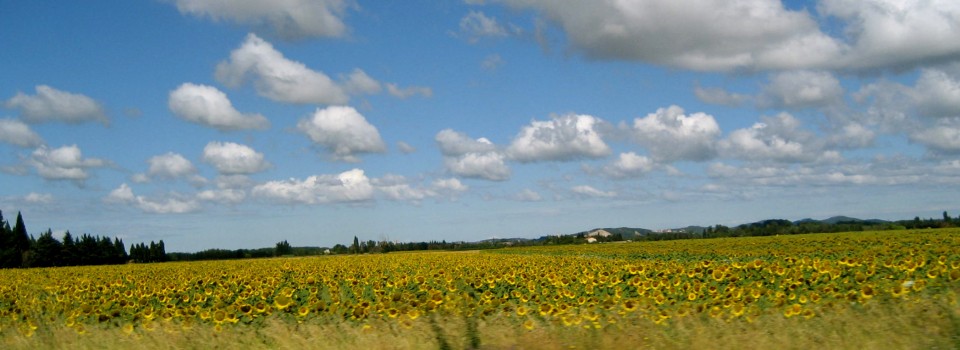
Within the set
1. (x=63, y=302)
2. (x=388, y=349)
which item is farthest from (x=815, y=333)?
(x=63, y=302)

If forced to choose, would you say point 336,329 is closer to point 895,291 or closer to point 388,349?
point 388,349

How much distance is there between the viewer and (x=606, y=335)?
10.2m

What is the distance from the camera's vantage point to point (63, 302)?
17797 millimetres

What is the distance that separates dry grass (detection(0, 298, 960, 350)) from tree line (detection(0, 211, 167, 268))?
3037 inches

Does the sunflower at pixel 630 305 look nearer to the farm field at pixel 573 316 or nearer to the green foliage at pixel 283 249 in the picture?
the farm field at pixel 573 316

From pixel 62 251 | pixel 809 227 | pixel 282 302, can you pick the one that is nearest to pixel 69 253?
pixel 62 251

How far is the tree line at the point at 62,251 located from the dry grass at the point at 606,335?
77.1 meters

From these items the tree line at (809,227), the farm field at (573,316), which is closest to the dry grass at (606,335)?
the farm field at (573,316)

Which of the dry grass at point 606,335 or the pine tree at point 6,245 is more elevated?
the pine tree at point 6,245

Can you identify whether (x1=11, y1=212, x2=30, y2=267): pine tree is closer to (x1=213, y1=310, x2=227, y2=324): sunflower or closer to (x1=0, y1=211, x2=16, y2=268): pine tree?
(x1=0, y1=211, x2=16, y2=268): pine tree

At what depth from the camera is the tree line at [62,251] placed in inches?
3120

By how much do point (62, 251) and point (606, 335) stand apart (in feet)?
275

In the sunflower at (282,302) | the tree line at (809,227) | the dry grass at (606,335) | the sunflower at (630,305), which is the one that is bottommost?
the dry grass at (606,335)

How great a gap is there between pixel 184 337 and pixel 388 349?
12.6ft
